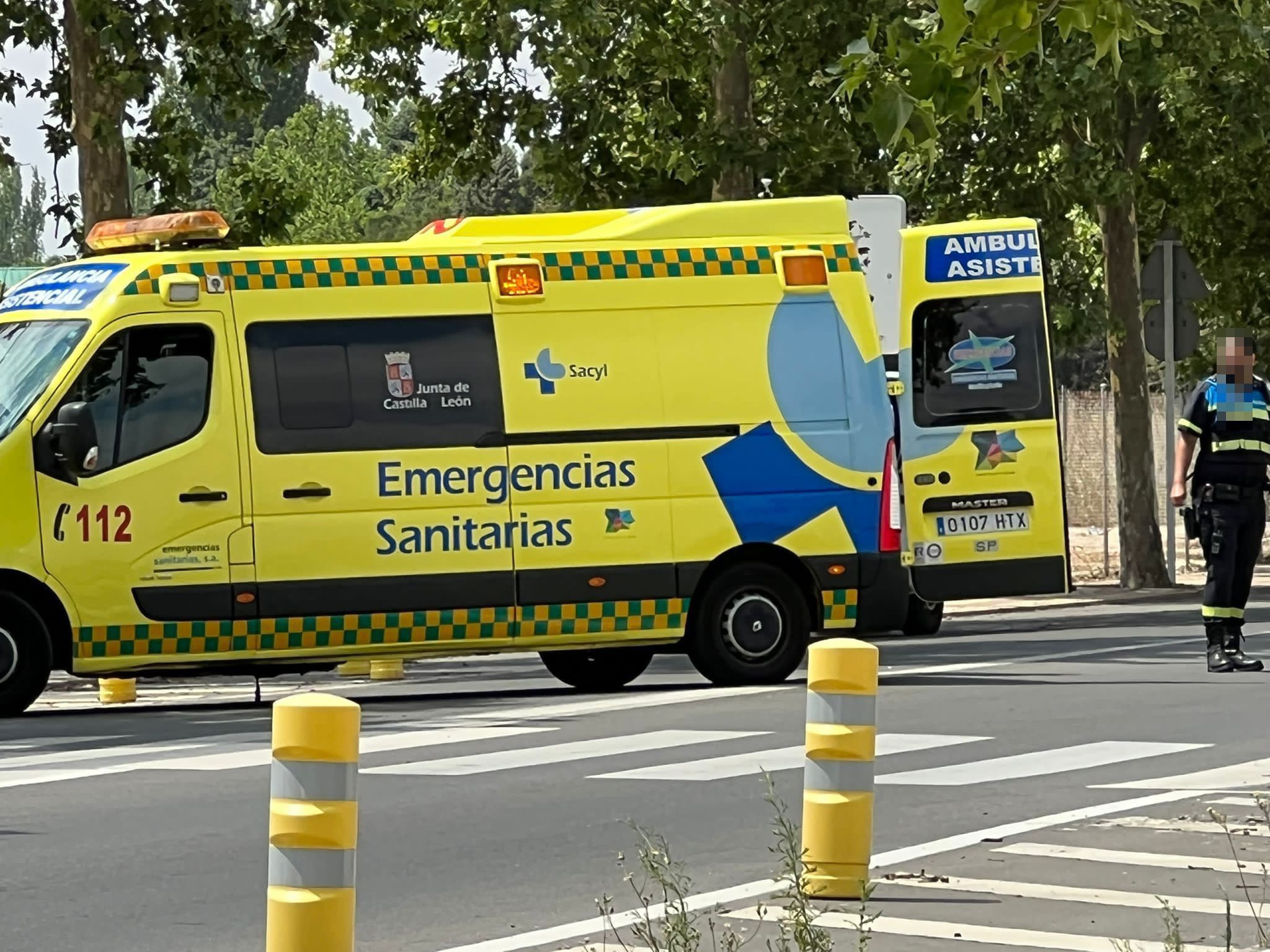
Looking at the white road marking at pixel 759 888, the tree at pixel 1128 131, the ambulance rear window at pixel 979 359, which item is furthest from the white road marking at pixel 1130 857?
the tree at pixel 1128 131

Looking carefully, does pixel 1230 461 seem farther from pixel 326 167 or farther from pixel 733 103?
pixel 326 167

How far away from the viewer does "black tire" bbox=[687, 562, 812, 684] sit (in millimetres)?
15961

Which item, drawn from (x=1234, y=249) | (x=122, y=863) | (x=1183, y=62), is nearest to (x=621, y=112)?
(x=1183, y=62)

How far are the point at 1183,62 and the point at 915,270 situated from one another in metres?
8.93

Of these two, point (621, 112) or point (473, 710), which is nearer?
point (473, 710)

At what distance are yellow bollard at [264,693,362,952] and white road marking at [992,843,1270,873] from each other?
3612 mm

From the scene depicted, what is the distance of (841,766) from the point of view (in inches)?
325

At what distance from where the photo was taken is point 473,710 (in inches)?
586

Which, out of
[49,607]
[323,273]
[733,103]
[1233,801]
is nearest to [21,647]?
[49,607]

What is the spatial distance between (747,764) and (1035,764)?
48.7 inches

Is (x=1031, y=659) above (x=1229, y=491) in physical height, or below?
below

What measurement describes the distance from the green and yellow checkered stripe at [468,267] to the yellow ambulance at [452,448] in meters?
0.02

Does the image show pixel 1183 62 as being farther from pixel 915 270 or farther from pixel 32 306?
pixel 32 306

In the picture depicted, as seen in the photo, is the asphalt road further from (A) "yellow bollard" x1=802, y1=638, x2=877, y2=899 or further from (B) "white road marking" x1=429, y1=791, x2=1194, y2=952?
(A) "yellow bollard" x1=802, y1=638, x2=877, y2=899
